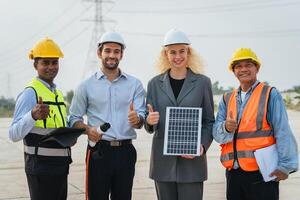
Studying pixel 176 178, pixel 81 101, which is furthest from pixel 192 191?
pixel 81 101

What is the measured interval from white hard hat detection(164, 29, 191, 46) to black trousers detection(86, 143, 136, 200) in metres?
1.11

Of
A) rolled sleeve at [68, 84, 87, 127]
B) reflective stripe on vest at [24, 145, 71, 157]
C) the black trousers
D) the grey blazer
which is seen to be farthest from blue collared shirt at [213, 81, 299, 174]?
reflective stripe on vest at [24, 145, 71, 157]

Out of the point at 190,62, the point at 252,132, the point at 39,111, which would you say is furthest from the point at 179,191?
the point at 39,111

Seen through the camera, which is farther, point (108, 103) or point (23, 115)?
point (108, 103)

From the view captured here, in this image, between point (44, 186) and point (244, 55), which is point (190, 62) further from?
point (44, 186)

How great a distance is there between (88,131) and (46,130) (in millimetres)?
408

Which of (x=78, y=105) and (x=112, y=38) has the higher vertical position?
(x=112, y=38)

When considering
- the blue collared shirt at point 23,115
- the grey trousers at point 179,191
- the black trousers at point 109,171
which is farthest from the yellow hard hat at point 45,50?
the grey trousers at point 179,191

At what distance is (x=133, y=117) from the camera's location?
517 centimetres

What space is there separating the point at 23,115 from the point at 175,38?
5.20 feet

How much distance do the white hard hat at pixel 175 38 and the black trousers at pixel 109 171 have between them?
3.63 feet

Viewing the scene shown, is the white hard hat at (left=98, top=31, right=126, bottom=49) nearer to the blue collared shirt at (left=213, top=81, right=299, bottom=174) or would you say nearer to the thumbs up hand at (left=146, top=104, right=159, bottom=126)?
the thumbs up hand at (left=146, top=104, right=159, bottom=126)

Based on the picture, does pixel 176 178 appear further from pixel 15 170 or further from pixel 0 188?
pixel 15 170

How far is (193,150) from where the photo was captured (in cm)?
510
